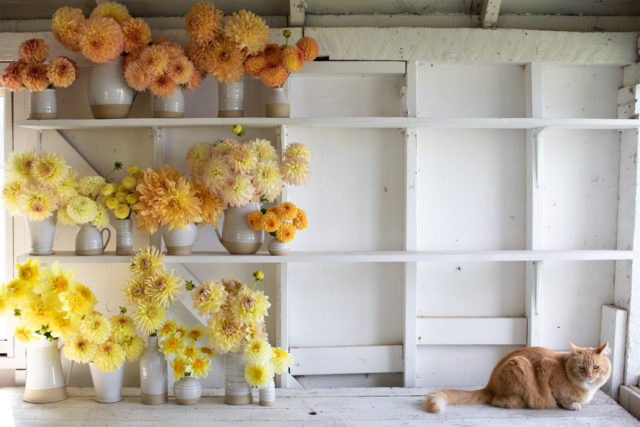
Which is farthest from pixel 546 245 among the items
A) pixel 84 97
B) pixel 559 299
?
pixel 84 97

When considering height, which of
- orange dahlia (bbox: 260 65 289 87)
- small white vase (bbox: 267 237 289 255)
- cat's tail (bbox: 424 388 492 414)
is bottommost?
cat's tail (bbox: 424 388 492 414)

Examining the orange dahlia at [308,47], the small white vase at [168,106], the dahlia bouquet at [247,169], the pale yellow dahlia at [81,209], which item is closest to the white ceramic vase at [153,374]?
the pale yellow dahlia at [81,209]

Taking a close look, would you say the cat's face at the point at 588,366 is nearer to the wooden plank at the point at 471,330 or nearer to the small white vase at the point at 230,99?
the wooden plank at the point at 471,330

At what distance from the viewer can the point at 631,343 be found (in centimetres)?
222

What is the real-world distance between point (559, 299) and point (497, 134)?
726 millimetres

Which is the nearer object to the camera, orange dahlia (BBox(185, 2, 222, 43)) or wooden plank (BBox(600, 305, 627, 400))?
orange dahlia (BBox(185, 2, 222, 43))

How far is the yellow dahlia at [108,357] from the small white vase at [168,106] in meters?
0.84

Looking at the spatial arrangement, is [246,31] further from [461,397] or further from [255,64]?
[461,397]

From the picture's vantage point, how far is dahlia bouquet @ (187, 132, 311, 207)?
1929 millimetres

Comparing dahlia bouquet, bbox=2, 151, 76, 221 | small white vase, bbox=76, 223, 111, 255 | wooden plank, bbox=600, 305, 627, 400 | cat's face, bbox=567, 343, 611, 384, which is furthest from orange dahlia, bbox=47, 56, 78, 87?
wooden plank, bbox=600, 305, 627, 400

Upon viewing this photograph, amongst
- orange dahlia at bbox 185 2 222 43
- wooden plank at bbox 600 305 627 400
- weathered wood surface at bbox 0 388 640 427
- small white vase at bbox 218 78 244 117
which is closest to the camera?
weathered wood surface at bbox 0 388 640 427

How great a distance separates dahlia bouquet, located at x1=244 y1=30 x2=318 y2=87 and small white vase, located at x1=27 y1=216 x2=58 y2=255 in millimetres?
919

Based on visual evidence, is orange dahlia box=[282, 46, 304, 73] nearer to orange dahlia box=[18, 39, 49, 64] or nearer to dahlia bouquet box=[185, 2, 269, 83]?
dahlia bouquet box=[185, 2, 269, 83]

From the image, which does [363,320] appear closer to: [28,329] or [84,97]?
[28,329]
